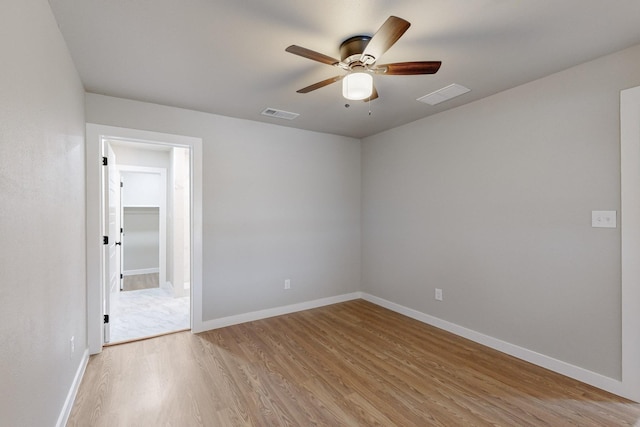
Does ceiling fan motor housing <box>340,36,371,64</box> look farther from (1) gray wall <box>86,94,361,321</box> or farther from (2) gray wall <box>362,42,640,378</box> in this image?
(1) gray wall <box>86,94,361,321</box>

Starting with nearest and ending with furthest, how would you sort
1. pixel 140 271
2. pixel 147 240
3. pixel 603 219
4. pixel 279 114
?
1. pixel 603 219
2. pixel 279 114
3. pixel 140 271
4. pixel 147 240

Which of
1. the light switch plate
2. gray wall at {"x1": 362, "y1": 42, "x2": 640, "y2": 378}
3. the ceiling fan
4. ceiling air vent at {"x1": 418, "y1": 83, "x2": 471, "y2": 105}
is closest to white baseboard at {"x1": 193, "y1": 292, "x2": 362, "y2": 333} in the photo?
gray wall at {"x1": 362, "y1": 42, "x2": 640, "y2": 378}

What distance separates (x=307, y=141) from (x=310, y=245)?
1464mm

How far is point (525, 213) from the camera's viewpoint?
2.72 m

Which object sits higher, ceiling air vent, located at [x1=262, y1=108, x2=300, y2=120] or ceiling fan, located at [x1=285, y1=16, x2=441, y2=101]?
ceiling air vent, located at [x1=262, y1=108, x2=300, y2=120]

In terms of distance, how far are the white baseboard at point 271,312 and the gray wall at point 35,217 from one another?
1.35m

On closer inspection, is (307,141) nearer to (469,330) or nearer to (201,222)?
(201,222)

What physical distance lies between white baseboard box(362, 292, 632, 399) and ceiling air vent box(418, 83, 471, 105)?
242 centimetres

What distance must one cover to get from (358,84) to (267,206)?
2184 millimetres

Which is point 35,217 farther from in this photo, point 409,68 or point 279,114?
point 279,114

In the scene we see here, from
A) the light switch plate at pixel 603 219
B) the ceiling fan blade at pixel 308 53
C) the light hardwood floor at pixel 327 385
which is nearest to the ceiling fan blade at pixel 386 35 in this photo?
the ceiling fan blade at pixel 308 53

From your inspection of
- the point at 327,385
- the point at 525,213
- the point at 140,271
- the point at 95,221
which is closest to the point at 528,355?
the point at 525,213

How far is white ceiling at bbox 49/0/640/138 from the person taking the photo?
1690mm

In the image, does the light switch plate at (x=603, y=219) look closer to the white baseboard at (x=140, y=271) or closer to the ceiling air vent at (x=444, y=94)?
the ceiling air vent at (x=444, y=94)
